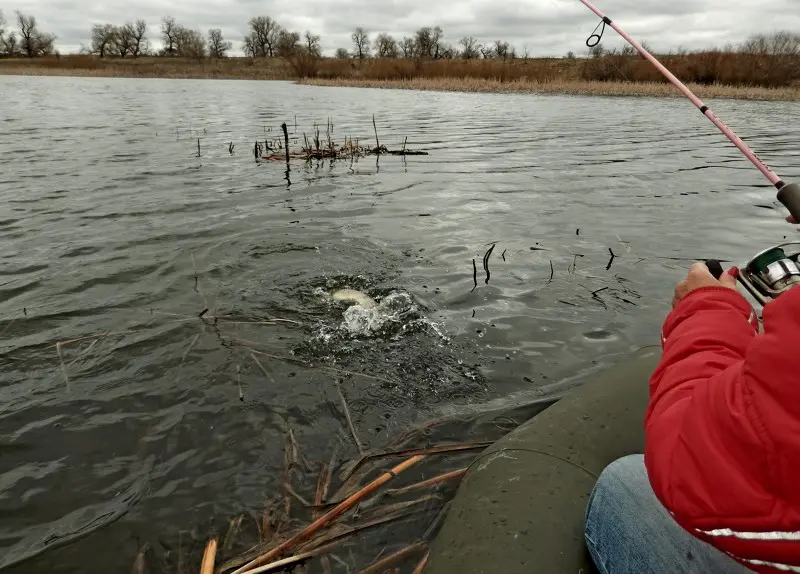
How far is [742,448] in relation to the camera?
1.10 metres

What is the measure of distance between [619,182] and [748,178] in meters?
3.23

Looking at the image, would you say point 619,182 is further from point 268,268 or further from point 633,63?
point 633,63

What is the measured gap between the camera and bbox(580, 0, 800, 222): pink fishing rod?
6.23 ft

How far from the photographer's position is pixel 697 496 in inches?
47.0

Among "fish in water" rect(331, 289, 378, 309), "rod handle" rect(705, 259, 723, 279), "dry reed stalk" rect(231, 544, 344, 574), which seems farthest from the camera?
"fish in water" rect(331, 289, 378, 309)

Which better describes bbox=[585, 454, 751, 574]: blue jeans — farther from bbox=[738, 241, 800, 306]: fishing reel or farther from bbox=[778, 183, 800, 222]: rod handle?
bbox=[778, 183, 800, 222]: rod handle

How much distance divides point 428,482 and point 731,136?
272cm

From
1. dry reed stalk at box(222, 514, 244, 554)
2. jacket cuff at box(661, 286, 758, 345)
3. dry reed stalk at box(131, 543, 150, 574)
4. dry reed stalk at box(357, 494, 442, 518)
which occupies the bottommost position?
dry reed stalk at box(131, 543, 150, 574)

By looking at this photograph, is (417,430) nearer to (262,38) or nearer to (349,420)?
(349,420)

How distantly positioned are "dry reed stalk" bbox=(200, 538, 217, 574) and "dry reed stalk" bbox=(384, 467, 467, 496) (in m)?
0.91

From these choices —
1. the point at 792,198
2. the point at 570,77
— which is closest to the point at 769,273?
the point at 792,198

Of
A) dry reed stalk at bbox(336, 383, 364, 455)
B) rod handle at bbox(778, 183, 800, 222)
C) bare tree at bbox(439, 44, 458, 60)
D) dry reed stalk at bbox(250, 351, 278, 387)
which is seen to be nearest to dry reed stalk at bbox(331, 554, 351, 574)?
dry reed stalk at bbox(336, 383, 364, 455)

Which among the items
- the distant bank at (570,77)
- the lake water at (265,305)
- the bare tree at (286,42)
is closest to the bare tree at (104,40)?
the bare tree at (286,42)

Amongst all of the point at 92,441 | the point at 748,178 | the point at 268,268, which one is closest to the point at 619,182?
the point at 748,178
